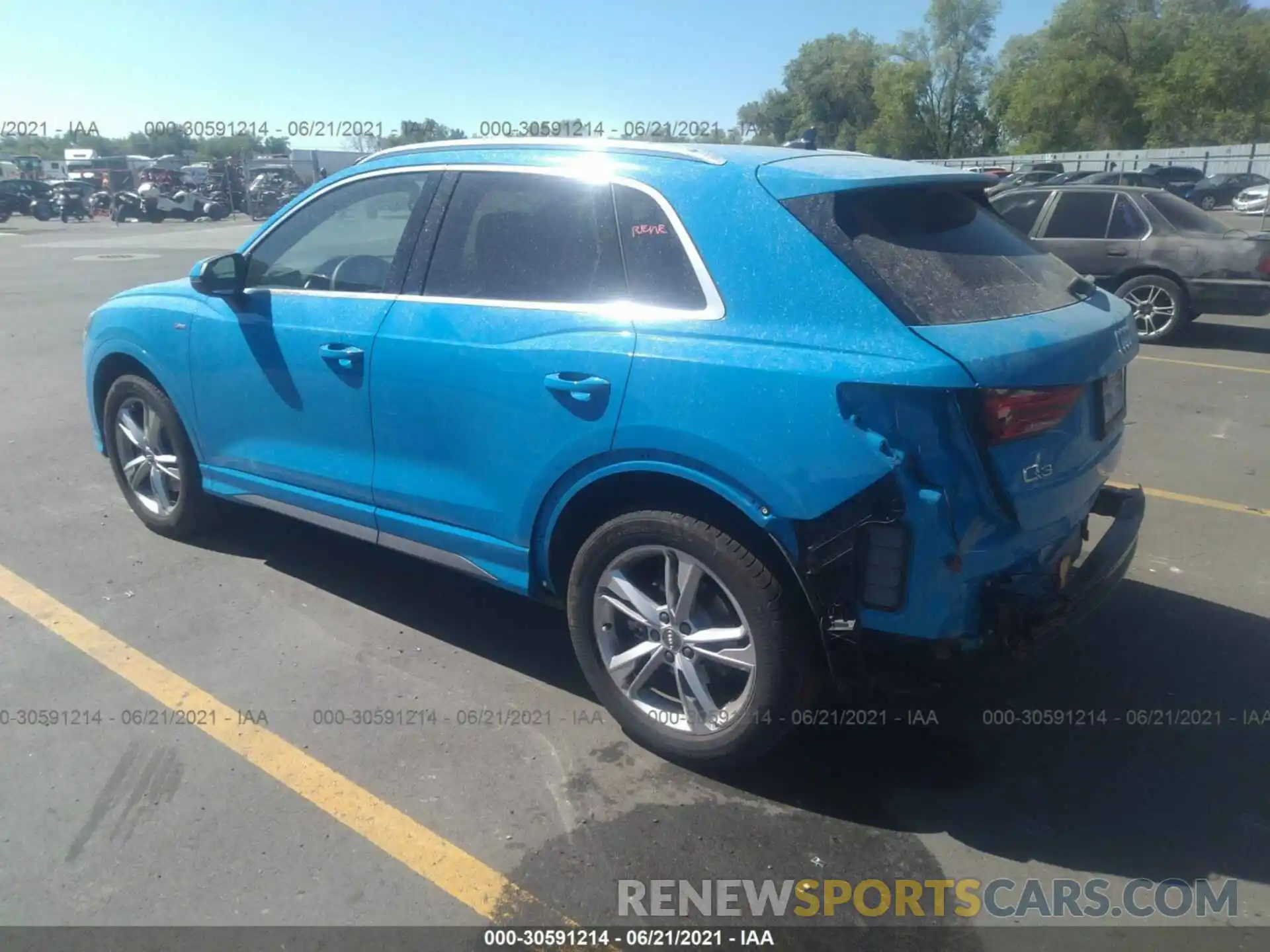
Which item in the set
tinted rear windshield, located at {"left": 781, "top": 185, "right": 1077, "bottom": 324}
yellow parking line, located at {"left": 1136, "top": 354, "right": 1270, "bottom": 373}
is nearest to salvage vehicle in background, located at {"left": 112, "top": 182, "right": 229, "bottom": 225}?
yellow parking line, located at {"left": 1136, "top": 354, "right": 1270, "bottom": 373}

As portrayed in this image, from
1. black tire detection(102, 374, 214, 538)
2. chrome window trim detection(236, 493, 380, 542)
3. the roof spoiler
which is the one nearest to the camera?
chrome window trim detection(236, 493, 380, 542)

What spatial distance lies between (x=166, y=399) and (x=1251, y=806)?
4.68 metres

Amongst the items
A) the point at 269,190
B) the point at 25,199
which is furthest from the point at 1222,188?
the point at 25,199

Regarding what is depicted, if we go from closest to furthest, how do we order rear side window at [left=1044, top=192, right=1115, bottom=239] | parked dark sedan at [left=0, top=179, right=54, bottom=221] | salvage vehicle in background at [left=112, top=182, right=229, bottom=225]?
rear side window at [left=1044, top=192, right=1115, bottom=239] < salvage vehicle in background at [left=112, top=182, right=229, bottom=225] < parked dark sedan at [left=0, top=179, right=54, bottom=221]

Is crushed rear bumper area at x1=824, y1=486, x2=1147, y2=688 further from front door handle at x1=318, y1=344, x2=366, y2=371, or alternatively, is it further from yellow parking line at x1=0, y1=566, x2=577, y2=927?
front door handle at x1=318, y1=344, x2=366, y2=371

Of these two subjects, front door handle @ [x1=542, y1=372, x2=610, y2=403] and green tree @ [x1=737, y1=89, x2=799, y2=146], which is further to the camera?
green tree @ [x1=737, y1=89, x2=799, y2=146]

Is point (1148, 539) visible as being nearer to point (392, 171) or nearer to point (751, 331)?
point (751, 331)

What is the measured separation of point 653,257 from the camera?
3.21 meters

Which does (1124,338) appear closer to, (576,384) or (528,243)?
(576,384)

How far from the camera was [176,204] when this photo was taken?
37.7 metres

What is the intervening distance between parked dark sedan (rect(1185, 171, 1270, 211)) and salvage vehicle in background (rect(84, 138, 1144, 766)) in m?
39.1

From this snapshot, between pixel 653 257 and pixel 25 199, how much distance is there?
146 feet

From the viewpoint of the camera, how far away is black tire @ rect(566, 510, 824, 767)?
9.59 feet
